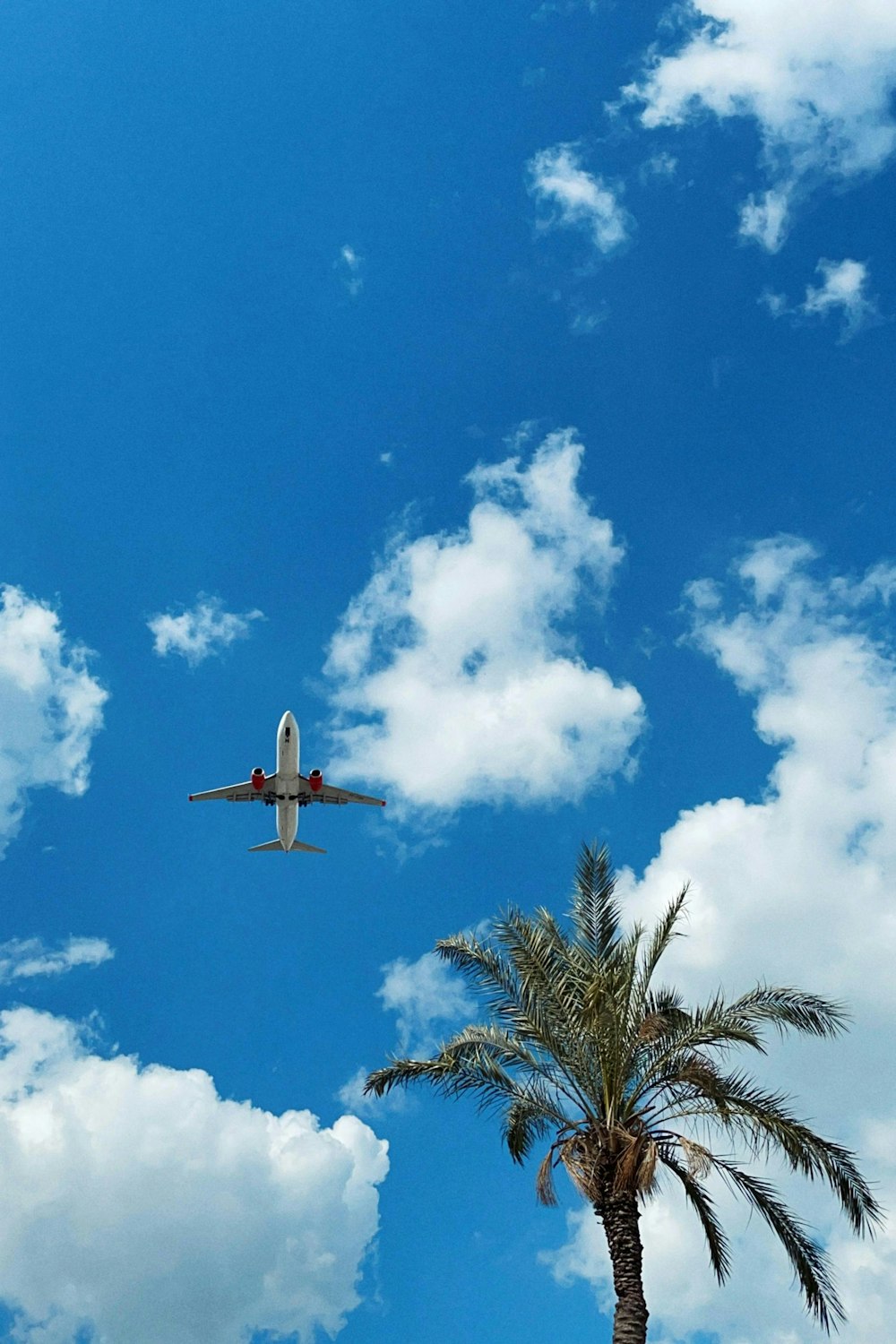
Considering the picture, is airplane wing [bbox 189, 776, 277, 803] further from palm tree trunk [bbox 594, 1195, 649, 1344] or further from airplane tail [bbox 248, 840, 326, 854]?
palm tree trunk [bbox 594, 1195, 649, 1344]

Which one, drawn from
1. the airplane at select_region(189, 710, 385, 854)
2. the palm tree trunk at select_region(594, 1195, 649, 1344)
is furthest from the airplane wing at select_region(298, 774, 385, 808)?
the palm tree trunk at select_region(594, 1195, 649, 1344)

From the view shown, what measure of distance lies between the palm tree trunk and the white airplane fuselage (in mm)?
29204

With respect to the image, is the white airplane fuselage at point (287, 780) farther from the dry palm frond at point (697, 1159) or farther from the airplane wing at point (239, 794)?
the dry palm frond at point (697, 1159)

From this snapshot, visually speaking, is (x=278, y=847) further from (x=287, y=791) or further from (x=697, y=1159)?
(x=697, y=1159)

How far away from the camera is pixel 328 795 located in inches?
1975

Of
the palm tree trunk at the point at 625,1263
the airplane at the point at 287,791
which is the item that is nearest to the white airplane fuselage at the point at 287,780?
the airplane at the point at 287,791

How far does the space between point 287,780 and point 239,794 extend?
3250 millimetres

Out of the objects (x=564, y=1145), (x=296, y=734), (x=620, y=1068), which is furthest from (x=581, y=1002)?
(x=296, y=734)

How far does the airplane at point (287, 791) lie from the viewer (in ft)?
149

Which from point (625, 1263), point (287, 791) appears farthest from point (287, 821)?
point (625, 1263)

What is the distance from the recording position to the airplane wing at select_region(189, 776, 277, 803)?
47.9 meters

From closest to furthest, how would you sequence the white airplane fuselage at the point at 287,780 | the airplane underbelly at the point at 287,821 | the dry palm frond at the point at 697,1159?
the dry palm frond at the point at 697,1159, the white airplane fuselage at the point at 287,780, the airplane underbelly at the point at 287,821

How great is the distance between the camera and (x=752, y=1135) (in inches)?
701

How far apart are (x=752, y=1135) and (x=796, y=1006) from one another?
97.6 inches
